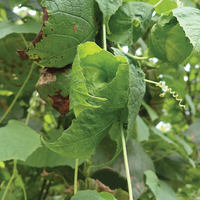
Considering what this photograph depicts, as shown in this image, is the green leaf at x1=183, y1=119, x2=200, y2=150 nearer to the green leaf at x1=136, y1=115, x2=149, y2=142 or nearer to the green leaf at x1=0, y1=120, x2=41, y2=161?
the green leaf at x1=136, y1=115, x2=149, y2=142

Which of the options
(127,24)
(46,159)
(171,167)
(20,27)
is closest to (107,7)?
(127,24)

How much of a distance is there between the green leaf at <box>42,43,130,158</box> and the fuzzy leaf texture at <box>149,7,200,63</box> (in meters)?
0.12

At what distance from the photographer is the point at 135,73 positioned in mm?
297

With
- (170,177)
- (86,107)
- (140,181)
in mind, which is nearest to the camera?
(86,107)

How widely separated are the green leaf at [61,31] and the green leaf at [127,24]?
0.14ft

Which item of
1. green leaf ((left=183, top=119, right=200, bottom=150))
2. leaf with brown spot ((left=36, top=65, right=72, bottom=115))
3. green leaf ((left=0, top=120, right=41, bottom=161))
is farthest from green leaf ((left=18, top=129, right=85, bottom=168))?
green leaf ((left=183, top=119, right=200, bottom=150))

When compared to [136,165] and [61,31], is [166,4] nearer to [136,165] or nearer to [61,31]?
[61,31]

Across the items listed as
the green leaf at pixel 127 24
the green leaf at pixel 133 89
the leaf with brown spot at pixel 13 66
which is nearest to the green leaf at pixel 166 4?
the green leaf at pixel 127 24

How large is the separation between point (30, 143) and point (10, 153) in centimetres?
5

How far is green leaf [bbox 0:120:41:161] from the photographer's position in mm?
381

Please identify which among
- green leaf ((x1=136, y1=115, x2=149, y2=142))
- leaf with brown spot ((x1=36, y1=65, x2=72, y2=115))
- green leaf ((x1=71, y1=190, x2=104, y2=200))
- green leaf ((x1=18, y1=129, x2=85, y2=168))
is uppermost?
leaf with brown spot ((x1=36, y1=65, x2=72, y2=115))

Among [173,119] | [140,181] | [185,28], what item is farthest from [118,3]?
[173,119]

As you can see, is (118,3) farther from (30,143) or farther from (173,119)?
(173,119)

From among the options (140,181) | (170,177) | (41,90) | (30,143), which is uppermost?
(41,90)
